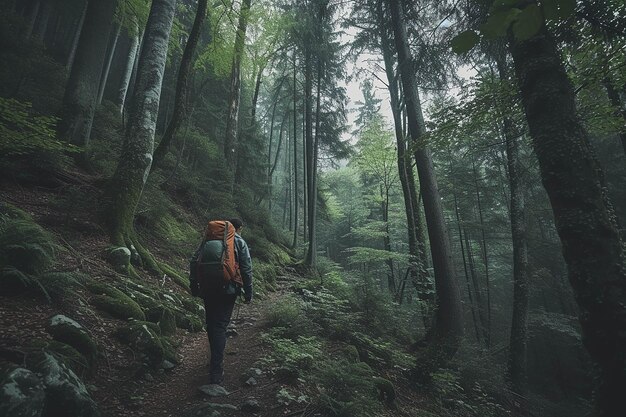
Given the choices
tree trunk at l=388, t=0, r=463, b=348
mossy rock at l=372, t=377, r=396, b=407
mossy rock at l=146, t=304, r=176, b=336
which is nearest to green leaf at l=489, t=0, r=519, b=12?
mossy rock at l=372, t=377, r=396, b=407

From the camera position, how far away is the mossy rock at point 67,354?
243cm

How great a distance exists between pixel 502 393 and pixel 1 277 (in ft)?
30.5

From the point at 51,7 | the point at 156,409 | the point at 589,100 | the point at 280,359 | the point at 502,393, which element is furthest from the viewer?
the point at 51,7

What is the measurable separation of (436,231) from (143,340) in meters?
6.52

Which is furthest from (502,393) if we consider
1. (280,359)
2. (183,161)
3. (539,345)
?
(539,345)

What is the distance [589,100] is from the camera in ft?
15.8

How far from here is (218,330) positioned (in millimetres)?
3686

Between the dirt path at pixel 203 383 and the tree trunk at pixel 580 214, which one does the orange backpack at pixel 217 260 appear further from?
the tree trunk at pixel 580 214

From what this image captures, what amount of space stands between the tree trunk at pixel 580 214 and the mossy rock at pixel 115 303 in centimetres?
469

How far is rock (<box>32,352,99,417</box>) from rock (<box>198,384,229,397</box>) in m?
1.21

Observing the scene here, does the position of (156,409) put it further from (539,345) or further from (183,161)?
(539,345)

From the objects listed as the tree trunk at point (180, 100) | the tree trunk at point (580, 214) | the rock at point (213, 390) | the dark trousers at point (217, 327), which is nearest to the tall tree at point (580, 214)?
the tree trunk at point (580, 214)

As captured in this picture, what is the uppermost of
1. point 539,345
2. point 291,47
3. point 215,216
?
point 291,47

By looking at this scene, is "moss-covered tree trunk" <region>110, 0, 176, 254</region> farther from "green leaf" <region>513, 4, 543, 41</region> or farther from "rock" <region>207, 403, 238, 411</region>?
"green leaf" <region>513, 4, 543, 41</region>
